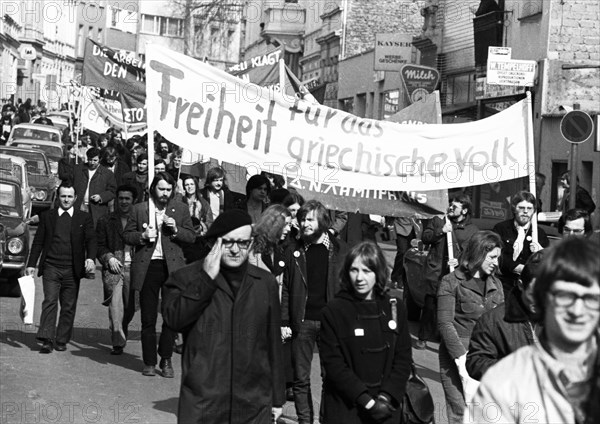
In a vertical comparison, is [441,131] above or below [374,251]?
above

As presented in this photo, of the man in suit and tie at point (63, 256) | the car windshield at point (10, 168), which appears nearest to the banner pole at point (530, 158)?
the man in suit and tie at point (63, 256)

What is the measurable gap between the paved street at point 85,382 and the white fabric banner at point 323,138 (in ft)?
6.19

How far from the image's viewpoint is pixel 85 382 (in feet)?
35.1

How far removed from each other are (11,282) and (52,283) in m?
4.54

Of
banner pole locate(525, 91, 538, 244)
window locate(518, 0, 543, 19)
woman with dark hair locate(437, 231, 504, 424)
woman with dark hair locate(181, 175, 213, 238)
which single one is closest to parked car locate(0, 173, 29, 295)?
woman with dark hair locate(181, 175, 213, 238)

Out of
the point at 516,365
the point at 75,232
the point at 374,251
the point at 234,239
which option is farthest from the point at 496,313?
the point at 75,232

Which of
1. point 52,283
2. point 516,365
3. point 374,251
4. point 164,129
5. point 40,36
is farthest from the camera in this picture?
point 40,36

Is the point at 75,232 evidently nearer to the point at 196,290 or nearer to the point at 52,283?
the point at 52,283

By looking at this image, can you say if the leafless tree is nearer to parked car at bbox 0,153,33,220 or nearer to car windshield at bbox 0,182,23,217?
parked car at bbox 0,153,33,220

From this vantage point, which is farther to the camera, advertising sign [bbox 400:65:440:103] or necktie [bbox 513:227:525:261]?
advertising sign [bbox 400:65:440:103]

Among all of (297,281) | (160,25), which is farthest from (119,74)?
(160,25)

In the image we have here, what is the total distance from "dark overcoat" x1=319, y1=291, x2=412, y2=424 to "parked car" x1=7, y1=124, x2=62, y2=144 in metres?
30.6

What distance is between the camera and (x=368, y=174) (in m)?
11.4

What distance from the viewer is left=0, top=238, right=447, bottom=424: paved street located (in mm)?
9453
